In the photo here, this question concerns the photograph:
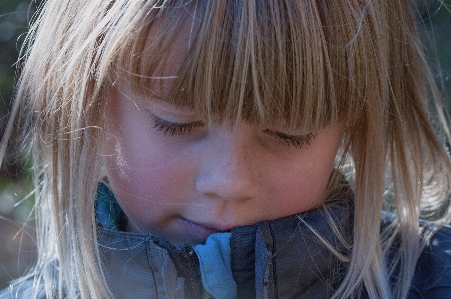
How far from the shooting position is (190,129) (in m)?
1.12

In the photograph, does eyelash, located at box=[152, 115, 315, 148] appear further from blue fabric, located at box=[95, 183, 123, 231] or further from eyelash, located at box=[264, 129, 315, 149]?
blue fabric, located at box=[95, 183, 123, 231]

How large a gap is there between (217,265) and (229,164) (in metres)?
0.18

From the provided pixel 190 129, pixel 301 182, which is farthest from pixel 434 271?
pixel 190 129

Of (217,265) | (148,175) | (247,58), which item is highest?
(247,58)

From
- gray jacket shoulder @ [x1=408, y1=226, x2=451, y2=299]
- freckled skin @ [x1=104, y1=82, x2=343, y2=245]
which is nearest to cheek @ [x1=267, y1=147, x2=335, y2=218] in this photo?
freckled skin @ [x1=104, y1=82, x2=343, y2=245]

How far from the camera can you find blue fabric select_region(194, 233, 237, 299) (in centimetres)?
113

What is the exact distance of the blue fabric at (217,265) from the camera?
113 cm

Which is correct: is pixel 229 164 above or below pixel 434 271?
above

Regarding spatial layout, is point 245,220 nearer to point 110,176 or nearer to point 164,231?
point 164,231

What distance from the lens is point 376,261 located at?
49.8 inches

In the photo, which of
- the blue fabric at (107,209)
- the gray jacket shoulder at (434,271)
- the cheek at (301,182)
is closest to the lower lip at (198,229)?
the cheek at (301,182)

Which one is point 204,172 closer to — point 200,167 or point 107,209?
point 200,167

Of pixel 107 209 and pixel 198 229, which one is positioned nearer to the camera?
pixel 198 229

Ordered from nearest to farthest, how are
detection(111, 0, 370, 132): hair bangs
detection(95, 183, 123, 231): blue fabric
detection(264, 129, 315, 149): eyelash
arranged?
detection(111, 0, 370, 132): hair bangs < detection(264, 129, 315, 149): eyelash < detection(95, 183, 123, 231): blue fabric
